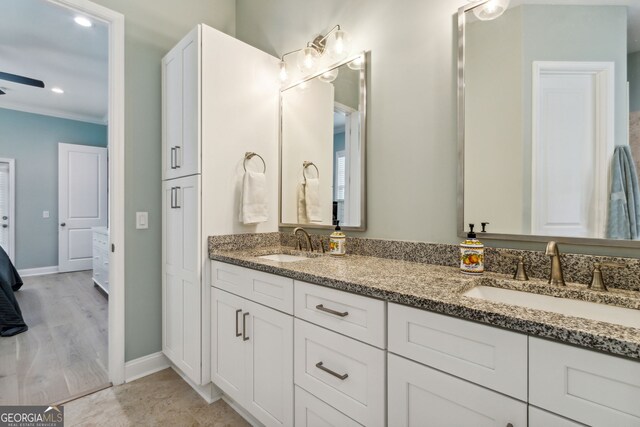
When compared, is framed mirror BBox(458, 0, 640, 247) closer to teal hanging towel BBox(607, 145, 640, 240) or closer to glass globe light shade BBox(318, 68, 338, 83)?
A: teal hanging towel BBox(607, 145, 640, 240)

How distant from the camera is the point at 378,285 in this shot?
104 centimetres

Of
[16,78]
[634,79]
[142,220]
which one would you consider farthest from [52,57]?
[634,79]

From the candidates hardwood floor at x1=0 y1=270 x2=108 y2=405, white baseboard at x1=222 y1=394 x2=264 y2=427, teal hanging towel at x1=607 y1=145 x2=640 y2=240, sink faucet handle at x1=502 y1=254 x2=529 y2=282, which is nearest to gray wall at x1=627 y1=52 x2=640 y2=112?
teal hanging towel at x1=607 y1=145 x2=640 y2=240

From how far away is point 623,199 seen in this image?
1048 mm

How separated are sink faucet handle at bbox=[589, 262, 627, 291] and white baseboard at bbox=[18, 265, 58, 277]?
6902mm

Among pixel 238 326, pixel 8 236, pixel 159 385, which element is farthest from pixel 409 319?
pixel 8 236

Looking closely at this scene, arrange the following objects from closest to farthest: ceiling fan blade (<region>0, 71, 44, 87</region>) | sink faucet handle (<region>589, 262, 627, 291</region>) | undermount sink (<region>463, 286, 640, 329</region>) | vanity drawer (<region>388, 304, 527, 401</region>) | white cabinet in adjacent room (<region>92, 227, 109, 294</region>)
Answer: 1. vanity drawer (<region>388, 304, 527, 401</region>)
2. undermount sink (<region>463, 286, 640, 329</region>)
3. sink faucet handle (<region>589, 262, 627, 291</region>)
4. ceiling fan blade (<region>0, 71, 44, 87</region>)
5. white cabinet in adjacent room (<region>92, 227, 109, 294</region>)

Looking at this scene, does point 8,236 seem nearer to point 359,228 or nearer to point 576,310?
point 359,228

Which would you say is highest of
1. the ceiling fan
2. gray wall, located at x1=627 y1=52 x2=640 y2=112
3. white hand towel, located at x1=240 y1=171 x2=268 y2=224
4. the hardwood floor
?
the ceiling fan

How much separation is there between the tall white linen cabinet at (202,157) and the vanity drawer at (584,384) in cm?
159

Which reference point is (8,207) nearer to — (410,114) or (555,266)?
(410,114)

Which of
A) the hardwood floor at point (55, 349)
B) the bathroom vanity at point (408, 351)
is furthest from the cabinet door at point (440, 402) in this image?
the hardwood floor at point (55, 349)

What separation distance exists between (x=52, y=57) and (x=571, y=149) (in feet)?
15.7

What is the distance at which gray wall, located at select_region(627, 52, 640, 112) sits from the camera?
3.38 ft
